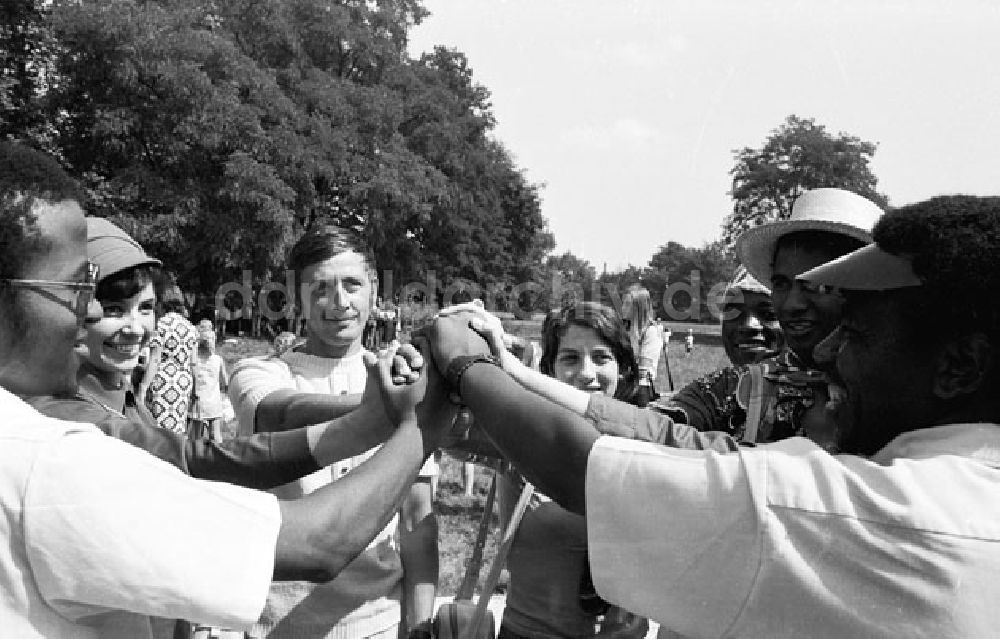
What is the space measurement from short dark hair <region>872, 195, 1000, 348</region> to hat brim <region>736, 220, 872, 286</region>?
3.35 ft

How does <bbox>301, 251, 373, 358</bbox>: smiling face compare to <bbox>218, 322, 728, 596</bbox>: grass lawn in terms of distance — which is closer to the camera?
<bbox>301, 251, 373, 358</bbox>: smiling face

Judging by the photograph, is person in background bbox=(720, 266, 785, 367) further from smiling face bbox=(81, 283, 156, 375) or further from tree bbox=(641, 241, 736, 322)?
tree bbox=(641, 241, 736, 322)

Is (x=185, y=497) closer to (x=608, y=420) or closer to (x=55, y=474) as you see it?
(x=55, y=474)

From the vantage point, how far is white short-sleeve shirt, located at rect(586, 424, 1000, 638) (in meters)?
1.23

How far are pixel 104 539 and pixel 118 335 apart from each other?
5.96 ft

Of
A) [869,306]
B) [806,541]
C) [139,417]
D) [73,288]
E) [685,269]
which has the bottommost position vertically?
[139,417]

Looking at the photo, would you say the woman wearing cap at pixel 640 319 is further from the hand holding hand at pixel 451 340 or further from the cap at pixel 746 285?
the hand holding hand at pixel 451 340

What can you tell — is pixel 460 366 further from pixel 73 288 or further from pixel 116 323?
pixel 116 323

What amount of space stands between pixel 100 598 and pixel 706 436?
1.46 metres

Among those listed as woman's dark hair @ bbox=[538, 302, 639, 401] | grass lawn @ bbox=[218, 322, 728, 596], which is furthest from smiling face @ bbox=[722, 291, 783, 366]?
grass lawn @ bbox=[218, 322, 728, 596]

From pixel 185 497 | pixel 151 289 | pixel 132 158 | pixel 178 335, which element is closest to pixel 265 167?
pixel 132 158

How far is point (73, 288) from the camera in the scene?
1.57 meters

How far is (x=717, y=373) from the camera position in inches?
108

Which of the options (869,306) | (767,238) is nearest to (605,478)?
(869,306)
